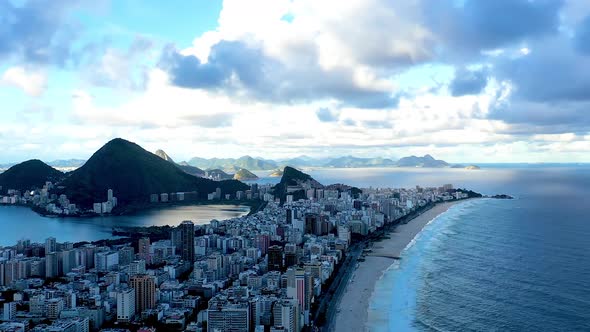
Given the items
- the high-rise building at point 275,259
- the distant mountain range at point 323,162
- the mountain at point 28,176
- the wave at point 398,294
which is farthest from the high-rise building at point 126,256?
the distant mountain range at point 323,162

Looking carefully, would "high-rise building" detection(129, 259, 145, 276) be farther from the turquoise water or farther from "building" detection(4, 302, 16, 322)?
the turquoise water

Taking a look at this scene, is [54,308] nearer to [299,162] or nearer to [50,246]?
[50,246]

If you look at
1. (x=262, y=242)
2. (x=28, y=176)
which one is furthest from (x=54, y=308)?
(x=28, y=176)

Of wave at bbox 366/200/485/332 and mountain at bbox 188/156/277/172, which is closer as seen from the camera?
wave at bbox 366/200/485/332

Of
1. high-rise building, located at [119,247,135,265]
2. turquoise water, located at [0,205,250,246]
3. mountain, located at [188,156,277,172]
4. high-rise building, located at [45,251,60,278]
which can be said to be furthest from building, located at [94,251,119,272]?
mountain, located at [188,156,277,172]

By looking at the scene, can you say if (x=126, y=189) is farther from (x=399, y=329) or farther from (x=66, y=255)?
(x=399, y=329)

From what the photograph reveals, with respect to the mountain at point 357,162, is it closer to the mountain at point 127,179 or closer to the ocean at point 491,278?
the mountain at point 127,179
